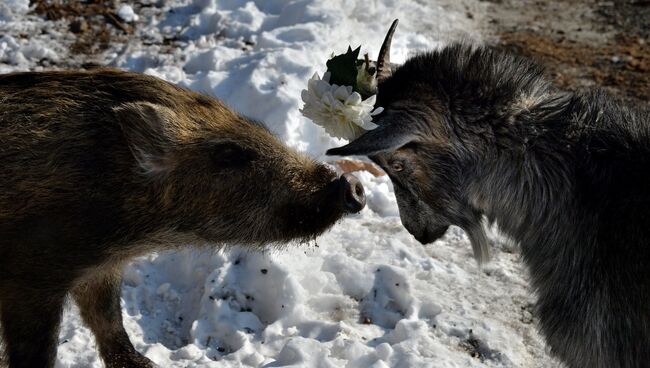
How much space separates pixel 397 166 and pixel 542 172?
68cm

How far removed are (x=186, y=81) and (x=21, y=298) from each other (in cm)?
346

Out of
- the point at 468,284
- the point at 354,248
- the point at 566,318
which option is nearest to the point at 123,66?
the point at 354,248

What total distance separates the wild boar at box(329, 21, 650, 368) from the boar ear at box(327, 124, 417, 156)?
1 centimetres

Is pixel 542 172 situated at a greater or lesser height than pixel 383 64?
lesser

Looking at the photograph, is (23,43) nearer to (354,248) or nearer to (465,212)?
(354,248)

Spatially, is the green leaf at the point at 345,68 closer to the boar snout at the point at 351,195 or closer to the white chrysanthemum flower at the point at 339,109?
the white chrysanthemum flower at the point at 339,109

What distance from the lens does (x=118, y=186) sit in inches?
185

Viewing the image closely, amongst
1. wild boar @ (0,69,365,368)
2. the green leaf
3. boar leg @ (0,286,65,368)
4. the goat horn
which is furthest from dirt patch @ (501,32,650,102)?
boar leg @ (0,286,65,368)

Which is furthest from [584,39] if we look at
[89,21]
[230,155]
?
[230,155]

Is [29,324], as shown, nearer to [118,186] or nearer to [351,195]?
[118,186]

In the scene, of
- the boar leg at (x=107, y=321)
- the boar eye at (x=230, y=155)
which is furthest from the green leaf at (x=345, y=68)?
the boar leg at (x=107, y=321)

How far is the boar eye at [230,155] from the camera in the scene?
192 inches

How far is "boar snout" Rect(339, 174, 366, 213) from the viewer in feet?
15.4

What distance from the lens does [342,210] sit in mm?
4754
